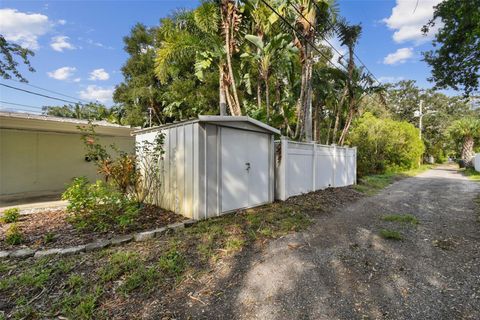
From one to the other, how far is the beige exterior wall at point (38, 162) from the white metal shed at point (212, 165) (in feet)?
15.3

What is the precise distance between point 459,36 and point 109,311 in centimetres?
1053

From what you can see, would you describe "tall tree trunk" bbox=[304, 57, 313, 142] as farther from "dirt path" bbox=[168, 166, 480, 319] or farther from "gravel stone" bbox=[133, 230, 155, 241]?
"gravel stone" bbox=[133, 230, 155, 241]

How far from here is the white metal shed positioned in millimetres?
4613

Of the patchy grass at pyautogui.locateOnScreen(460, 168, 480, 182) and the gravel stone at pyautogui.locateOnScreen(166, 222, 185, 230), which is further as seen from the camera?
the patchy grass at pyautogui.locateOnScreen(460, 168, 480, 182)

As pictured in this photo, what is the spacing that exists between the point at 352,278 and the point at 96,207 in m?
4.30

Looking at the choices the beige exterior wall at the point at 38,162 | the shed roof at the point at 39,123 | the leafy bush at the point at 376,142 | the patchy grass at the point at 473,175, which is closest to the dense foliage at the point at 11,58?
the shed roof at the point at 39,123

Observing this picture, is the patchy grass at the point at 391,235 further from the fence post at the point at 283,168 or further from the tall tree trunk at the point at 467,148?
the tall tree trunk at the point at 467,148

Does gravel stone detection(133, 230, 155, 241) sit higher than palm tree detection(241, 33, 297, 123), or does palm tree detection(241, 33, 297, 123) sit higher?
palm tree detection(241, 33, 297, 123)

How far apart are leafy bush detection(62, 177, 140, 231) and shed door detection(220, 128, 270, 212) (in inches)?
75.5

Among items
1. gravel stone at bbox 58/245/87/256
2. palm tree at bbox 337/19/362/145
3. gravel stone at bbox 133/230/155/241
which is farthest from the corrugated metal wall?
palm tree at bbox 337/19/362/145

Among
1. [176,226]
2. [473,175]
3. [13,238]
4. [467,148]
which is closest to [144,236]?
[176,226]

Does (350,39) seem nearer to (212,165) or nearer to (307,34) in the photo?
(307,34)

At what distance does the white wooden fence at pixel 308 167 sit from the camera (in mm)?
6570

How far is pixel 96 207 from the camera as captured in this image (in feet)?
Result: 14.4
